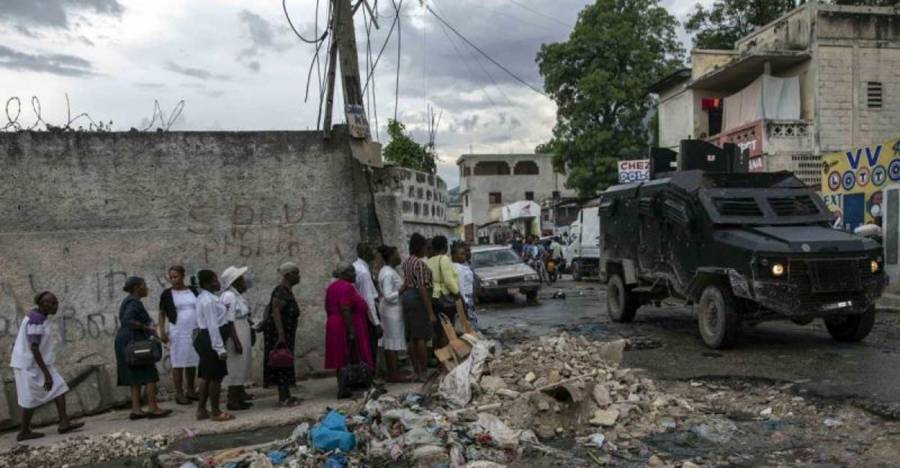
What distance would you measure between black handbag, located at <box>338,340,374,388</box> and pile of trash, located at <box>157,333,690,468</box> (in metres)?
0.57

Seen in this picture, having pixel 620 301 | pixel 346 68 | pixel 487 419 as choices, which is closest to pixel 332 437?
pixel 487 419

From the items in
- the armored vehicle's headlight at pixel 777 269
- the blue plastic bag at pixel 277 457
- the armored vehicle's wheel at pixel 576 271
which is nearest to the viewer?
the blue plastic bag at pixel 277 457

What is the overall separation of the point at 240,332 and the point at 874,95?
66.8 ft

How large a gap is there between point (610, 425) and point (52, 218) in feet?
20.1

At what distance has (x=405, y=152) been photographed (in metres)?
26.8

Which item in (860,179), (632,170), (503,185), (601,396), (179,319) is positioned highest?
(503,185)

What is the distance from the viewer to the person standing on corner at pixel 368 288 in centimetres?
722

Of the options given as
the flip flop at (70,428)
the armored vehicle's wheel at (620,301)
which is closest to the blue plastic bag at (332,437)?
the flip flop at (70,428)

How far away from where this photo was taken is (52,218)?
720cm

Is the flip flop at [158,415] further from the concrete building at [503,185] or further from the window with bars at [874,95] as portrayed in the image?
the concrete building at [503,185]

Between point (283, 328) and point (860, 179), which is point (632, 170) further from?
point (283, 328)

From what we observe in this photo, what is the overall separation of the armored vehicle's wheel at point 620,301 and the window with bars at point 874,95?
13226 millimetres

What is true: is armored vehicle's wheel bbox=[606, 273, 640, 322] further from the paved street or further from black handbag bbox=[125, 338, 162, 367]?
black handbag bbox=[125, 338, 162, 367]

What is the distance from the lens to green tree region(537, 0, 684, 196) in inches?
1212
